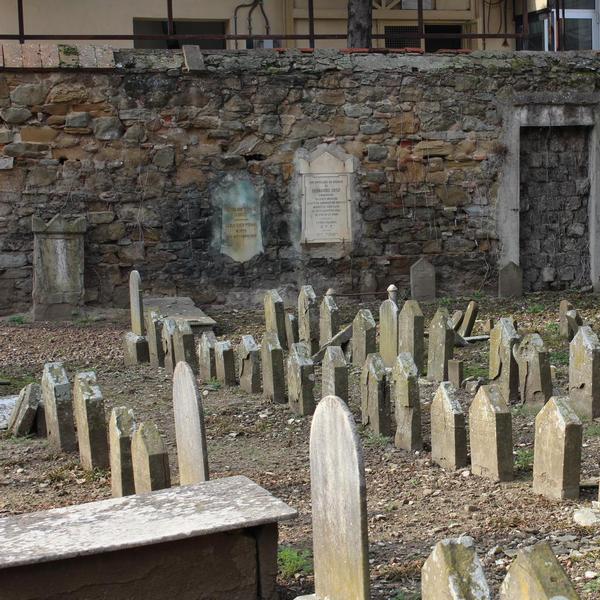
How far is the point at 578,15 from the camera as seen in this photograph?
59.1 feet

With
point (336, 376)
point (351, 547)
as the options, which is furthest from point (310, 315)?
point (351, 547)

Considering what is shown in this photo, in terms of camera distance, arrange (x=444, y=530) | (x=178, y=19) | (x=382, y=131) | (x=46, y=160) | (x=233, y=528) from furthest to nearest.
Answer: (x=178, y=19) < (x=382, y=131) < (x=46, y=160) < (x=444, y=530) < (x=233, y=528)

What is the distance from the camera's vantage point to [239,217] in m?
12.8

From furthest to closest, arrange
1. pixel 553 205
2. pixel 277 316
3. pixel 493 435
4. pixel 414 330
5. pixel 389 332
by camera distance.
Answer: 1. pixel 553 205
2. pixel 277 316
3. pixel 389 332
4. pixel 414 330
5. pixel 493 435

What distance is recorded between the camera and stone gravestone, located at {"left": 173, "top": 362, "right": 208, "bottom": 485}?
15.8 ft

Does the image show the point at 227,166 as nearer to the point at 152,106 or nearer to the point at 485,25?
the point at 152,106

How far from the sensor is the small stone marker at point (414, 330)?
827 cm

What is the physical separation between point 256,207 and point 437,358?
534 centimetres

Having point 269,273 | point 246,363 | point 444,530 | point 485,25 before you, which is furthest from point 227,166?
point 444,530

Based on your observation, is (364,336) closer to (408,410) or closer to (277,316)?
(277,316)

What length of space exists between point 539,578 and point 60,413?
401cm

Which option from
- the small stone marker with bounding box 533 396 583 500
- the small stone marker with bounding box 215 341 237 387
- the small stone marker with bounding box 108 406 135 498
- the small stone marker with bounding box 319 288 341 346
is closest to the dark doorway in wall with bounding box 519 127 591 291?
the small stone marker with bounding box 319 288 341 346

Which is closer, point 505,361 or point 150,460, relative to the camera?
point 150,460

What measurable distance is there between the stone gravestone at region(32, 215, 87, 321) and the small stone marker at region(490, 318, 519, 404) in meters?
5.78
